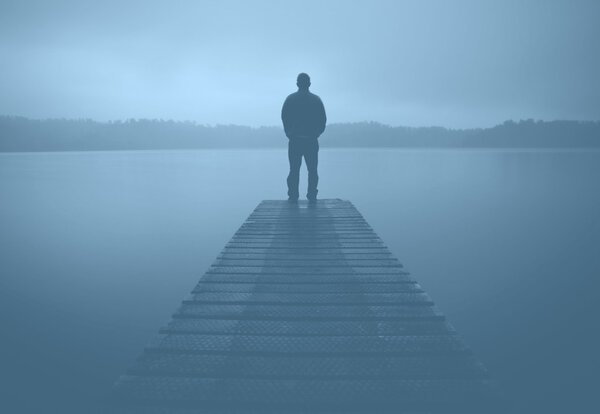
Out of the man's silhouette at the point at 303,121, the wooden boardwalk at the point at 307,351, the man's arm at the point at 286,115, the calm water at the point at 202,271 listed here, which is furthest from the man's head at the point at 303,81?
the calm water at the point at 202,271

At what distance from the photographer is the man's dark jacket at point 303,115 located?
8.94 m

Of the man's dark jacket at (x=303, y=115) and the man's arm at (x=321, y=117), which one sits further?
the man's arm at (x=321, y=117)

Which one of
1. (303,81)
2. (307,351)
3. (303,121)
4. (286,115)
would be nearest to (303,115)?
(303,121)

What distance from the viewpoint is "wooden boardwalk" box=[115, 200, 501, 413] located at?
256 centimetres

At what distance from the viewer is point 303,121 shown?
9070mm

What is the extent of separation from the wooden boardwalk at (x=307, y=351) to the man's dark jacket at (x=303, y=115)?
4.55 meters

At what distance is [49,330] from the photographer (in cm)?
698

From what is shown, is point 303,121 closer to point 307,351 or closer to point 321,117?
point 321,117

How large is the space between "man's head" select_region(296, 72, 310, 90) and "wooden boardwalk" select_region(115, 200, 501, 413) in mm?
4841

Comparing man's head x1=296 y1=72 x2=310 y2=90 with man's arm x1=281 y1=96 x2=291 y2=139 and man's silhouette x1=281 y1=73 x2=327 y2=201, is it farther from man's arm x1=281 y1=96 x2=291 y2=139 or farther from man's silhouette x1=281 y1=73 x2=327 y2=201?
man's arm x1=281 y1=96 x2=291 y2=139

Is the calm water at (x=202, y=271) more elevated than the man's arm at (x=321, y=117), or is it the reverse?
the man's arm at (x=321, y=117)

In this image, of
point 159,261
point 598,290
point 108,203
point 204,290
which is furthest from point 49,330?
point 108,203

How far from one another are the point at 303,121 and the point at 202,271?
4.80m

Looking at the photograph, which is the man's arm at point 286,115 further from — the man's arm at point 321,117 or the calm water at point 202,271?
the calm water at point 202,271
